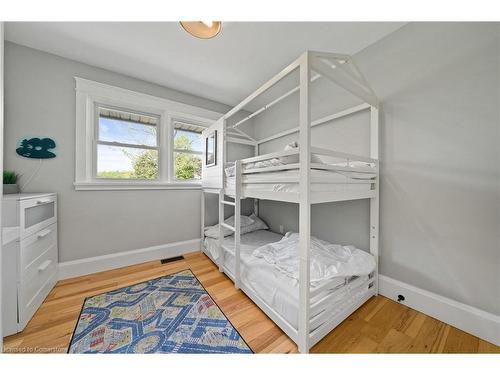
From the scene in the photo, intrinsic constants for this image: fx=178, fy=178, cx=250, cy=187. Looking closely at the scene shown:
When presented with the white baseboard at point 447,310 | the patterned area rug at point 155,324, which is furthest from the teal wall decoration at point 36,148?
the white baseboard at point 447,310

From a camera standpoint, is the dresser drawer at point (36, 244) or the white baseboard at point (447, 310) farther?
the dresser drawer at point (36, 244)

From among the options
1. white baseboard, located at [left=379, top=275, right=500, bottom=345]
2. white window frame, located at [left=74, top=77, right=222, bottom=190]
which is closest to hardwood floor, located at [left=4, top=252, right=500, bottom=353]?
white baseboard, located at [left=379, top=275, right=500, bottom=345]

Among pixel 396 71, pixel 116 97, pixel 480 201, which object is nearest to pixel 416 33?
pixel 396 71

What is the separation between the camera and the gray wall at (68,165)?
175 centimetres

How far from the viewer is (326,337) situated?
1212 mm

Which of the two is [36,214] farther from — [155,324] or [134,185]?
[155,324]

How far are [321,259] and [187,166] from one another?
225cm

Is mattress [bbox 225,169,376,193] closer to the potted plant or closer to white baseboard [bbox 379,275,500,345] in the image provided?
white baseboard [bbox 379,275,500,345]

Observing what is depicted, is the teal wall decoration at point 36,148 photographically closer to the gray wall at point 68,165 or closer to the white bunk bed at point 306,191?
the gray wall at point 68,165

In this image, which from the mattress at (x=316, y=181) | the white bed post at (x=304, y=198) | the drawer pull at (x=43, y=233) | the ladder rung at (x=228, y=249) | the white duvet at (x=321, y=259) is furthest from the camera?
the ladder rung at (x=228, y=249)

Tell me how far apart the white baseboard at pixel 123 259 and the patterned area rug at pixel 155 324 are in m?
0.56

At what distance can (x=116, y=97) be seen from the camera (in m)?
2.19

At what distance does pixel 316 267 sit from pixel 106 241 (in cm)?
239

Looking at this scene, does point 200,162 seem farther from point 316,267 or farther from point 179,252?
point 316,267
